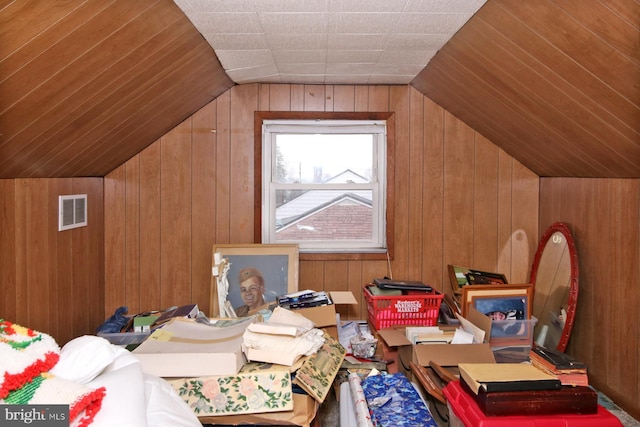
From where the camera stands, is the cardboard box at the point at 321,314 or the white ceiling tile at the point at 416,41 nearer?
the white ceiling tile at the point at 416,41

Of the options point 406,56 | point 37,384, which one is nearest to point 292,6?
point 406,56

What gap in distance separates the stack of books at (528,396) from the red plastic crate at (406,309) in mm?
1332

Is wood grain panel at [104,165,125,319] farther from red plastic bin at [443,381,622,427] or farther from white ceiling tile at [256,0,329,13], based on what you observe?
red plastic bin at [443,381,622,427]

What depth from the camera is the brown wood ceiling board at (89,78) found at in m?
1.60

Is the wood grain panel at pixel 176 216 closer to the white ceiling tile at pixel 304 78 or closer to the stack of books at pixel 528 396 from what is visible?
the white ceiling tile at pixel 304 78

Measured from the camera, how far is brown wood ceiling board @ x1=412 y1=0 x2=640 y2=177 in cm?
178

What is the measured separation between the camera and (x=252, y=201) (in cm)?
354

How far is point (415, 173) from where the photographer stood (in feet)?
11.8

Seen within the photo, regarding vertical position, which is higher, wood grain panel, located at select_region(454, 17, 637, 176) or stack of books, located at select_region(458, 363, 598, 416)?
wood grain panel, located at select_region(454, 17, 637, 176)

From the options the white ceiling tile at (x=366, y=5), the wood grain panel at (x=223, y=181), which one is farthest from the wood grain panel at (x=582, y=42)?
the wood grain panel at (x=223, y=181)

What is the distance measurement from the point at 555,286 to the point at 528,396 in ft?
5.04

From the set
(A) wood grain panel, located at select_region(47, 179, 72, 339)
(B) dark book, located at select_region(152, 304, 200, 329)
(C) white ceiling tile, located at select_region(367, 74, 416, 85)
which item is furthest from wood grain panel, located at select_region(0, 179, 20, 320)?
(C) white ceiling tile, located at select_region(367, 74, 416, 85)

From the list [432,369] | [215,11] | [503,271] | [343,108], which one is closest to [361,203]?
[343,108]

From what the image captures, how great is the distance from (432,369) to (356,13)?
155 cm
